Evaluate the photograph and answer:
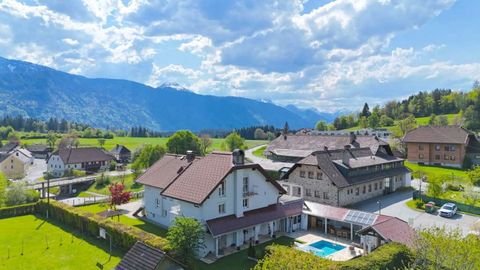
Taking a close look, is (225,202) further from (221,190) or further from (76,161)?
(76,161)

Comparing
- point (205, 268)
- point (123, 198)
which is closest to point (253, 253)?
point (205, 268)

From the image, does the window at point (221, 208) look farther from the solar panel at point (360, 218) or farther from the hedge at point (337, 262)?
the solar panel at point (360, 218)

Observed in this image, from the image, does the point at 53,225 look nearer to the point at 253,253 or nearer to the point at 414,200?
the point at 253,253

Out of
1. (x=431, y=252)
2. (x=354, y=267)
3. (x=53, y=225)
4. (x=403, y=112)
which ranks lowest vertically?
(x=53, y=225)

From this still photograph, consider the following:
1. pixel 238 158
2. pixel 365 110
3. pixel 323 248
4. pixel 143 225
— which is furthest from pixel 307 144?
pixel 365 110

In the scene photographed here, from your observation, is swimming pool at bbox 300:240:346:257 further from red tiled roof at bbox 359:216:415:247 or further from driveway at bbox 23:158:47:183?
driveway at bbox 23:158:47:183

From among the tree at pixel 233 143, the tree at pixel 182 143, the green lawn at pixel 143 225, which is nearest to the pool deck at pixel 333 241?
the green lawn at pixel 143 225

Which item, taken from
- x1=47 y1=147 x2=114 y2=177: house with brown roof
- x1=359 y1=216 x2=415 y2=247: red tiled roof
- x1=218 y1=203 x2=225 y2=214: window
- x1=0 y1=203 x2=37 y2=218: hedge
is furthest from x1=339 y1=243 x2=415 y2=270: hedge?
x1=47 y1=147 x2=114 y2=177: house with brown roof
